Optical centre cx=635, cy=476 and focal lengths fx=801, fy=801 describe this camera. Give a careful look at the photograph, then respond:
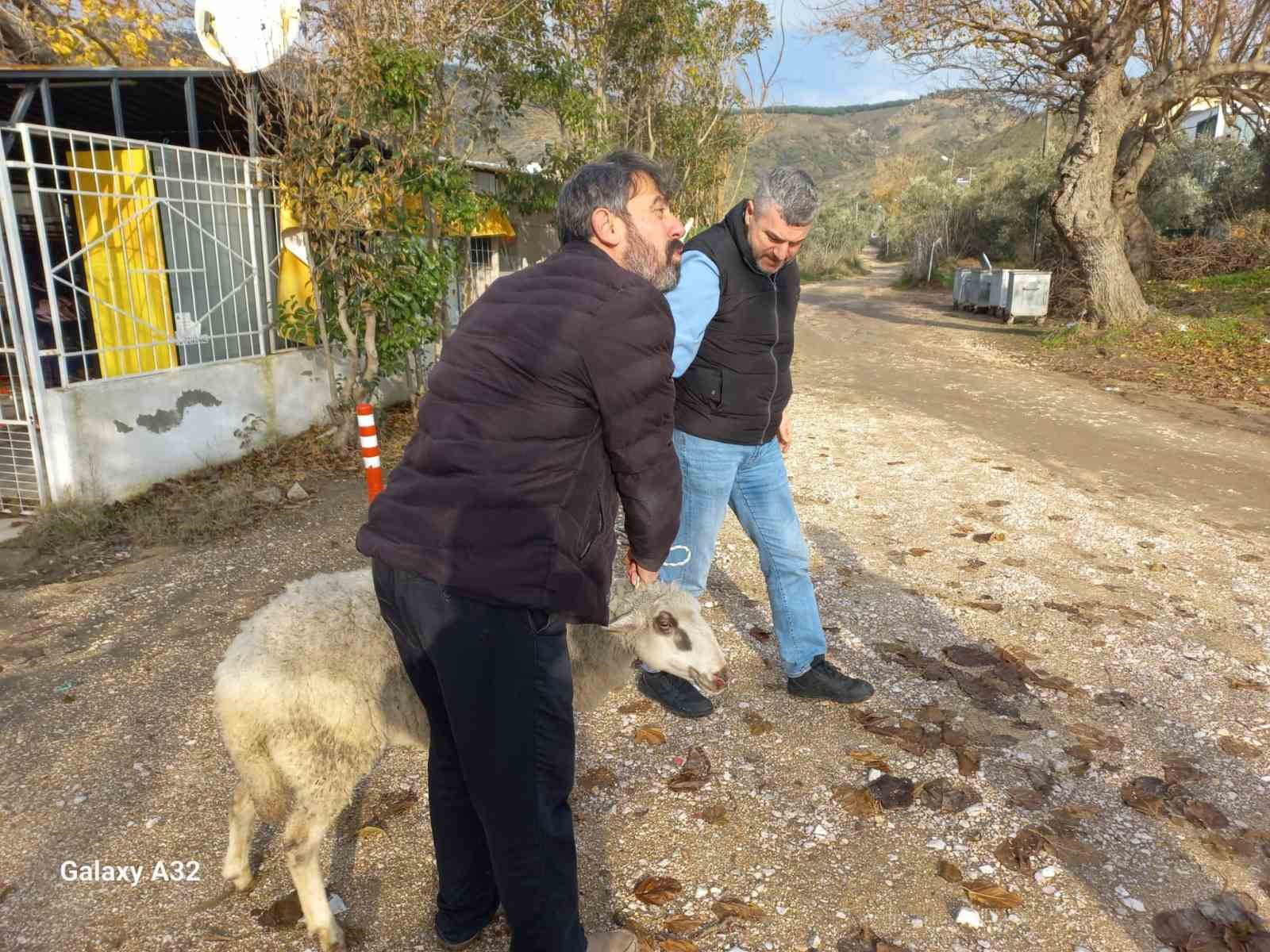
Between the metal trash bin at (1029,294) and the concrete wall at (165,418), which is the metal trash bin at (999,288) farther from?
the concrete wall at (165,418)

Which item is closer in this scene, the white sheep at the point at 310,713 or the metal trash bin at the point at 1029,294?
the white sheep at the point at 310,713

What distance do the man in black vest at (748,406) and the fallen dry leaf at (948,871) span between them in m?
1.02

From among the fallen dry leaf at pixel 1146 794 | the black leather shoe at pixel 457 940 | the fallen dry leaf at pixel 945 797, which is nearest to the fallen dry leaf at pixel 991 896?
the fallen dry leaf at pixel 945 797

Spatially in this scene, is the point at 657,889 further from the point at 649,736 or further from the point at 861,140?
the point at 861,140

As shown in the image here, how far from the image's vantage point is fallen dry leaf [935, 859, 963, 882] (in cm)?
281

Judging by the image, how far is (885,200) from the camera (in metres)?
64.1

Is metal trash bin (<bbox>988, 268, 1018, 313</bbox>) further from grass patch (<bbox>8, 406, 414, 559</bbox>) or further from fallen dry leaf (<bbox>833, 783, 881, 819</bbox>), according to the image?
fallen dry leaf (<bbox>833, 783, 881, 819</bbox>)

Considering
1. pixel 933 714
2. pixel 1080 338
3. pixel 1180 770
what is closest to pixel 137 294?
pixel 933 714

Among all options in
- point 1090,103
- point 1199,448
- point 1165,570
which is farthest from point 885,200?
point 1165,570

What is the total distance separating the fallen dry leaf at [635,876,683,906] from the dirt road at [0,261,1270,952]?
3cm

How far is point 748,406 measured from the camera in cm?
343

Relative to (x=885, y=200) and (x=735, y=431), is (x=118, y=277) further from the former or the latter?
(x=885, y=200)

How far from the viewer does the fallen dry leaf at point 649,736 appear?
3666 millimetres

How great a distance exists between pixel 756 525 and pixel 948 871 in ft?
5.20
